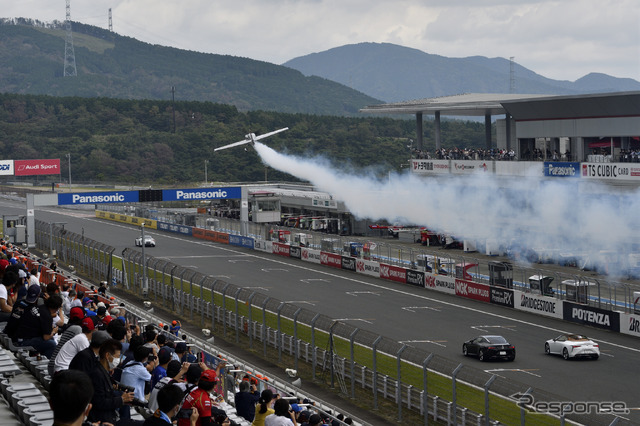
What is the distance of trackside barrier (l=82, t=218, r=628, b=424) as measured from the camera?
2467 cm

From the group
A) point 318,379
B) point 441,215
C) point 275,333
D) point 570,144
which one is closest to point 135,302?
point 275,333

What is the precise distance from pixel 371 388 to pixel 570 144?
47.6 meters

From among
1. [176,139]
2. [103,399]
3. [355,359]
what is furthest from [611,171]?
[176,139]

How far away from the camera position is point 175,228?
308 ft

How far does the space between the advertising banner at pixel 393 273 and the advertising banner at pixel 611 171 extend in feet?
52.6

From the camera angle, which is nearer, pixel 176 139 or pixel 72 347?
pixel 72 347

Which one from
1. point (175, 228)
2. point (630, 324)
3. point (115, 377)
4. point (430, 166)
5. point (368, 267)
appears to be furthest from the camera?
point (175, 228)

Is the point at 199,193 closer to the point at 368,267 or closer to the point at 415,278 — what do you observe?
the point at 368,267

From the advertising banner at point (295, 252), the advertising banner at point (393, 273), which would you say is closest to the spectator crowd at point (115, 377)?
the advertising banner at point (393, 273)

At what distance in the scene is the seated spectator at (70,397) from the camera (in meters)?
7.80

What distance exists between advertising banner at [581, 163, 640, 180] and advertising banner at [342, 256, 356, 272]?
58.4ft

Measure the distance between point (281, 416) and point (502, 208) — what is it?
55394 mm

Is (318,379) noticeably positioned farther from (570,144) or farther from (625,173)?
(570,144)

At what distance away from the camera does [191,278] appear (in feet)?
141
